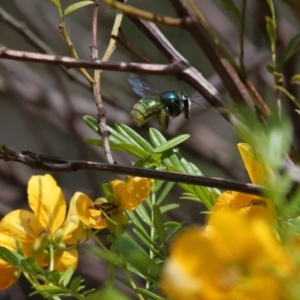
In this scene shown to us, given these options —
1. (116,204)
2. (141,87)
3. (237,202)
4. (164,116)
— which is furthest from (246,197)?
(141,87)

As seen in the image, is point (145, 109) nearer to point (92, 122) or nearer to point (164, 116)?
point (164, 116)

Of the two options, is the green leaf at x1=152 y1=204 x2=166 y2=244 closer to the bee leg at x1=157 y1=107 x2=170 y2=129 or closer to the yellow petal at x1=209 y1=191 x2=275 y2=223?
the yellow petal at x1=209 y1=191 x2=275 y2=223

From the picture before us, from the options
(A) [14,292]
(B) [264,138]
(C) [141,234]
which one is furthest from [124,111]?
(B) [264,138]

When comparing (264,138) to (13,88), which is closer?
(264,138)

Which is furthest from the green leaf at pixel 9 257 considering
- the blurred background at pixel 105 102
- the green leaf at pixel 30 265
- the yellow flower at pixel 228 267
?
the blurred background at pixel 105 102

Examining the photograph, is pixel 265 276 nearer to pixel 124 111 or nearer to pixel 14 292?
pixel 124 111
